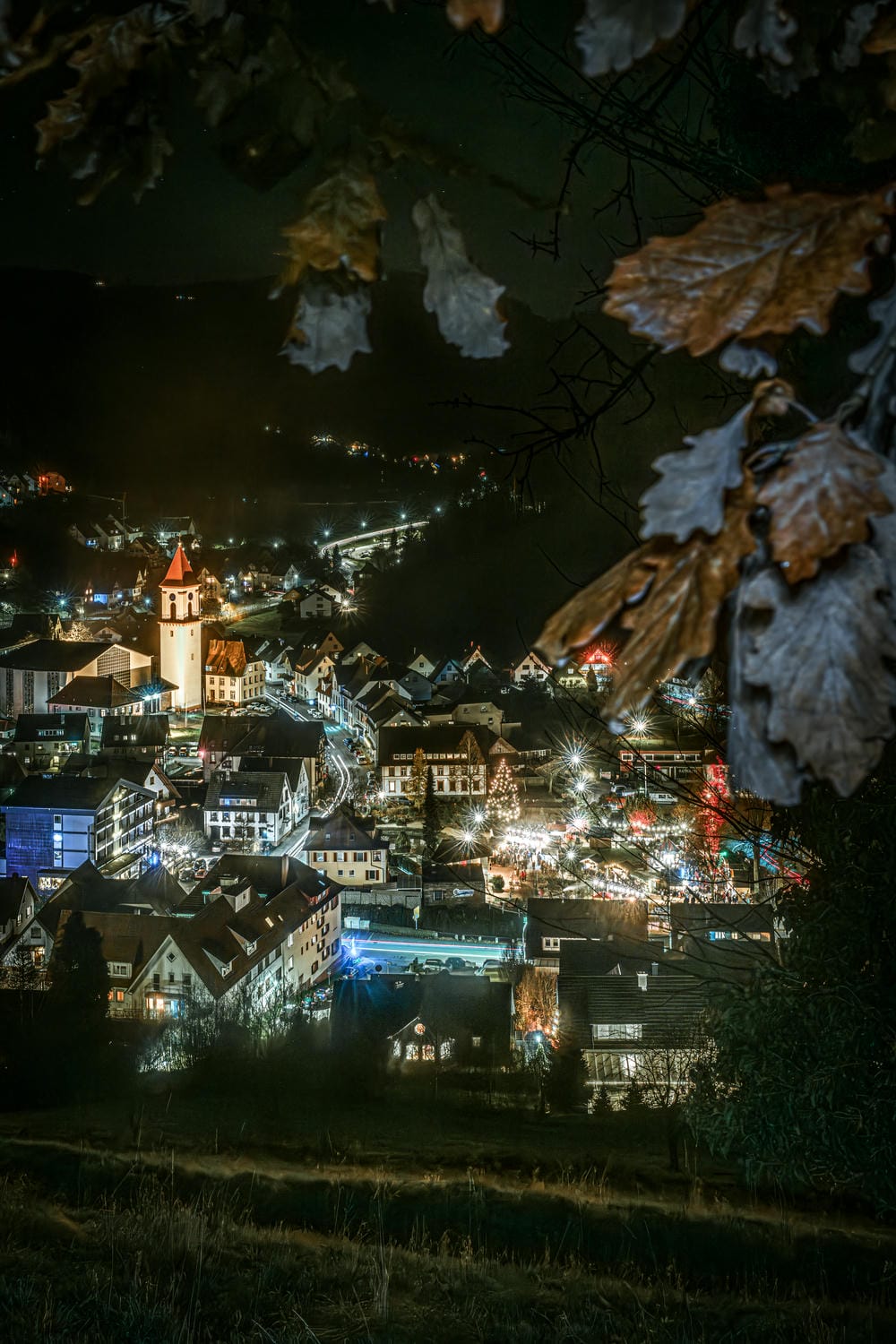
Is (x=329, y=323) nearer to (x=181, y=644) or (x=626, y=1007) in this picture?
(x=626, y=1007)

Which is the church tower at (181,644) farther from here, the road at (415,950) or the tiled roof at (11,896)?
the road at (415,950)

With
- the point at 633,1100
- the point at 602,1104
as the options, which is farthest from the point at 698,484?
the point at 602,1104

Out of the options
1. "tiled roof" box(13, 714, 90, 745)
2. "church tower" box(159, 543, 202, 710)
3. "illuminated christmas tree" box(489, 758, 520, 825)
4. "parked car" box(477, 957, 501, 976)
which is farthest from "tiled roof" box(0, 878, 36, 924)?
"church tower" box(159, 543, 202, 710)

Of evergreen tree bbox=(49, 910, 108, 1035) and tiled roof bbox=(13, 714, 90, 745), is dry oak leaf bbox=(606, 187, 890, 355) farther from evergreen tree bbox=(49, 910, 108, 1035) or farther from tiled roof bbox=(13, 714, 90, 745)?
tiled roof bbox=(13, 714, 90, 745)

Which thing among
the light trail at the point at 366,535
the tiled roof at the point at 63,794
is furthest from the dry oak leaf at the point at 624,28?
the light trail at the point at 366,535

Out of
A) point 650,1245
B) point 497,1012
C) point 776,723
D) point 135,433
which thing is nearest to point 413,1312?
point 650,1245

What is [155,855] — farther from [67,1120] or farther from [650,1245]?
[650,1245]
